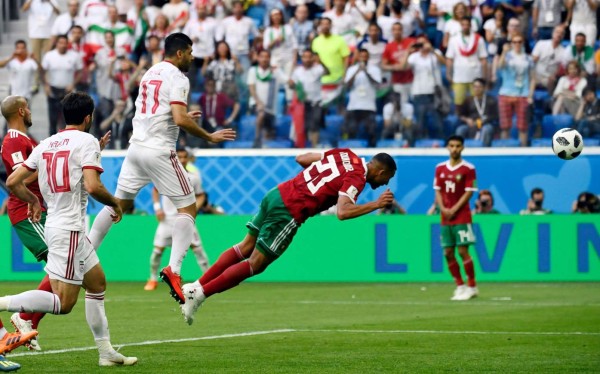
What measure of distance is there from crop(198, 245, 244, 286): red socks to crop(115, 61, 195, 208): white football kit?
2.43 feet

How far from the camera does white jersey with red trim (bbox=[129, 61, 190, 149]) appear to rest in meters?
11.7

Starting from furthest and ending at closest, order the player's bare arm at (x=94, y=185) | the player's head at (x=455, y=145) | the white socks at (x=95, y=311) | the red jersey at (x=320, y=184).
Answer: the player's head at (x=455, y=145)
the red jersey at (x=320, y=184)
the white socks at (x=95, y=311)
the player's bare arm at (x=94, y=185)

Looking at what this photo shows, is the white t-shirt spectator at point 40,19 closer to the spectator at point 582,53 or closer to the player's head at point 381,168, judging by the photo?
the spectator at point 582,53

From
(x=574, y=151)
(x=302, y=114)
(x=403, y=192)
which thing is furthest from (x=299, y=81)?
(x=574, y=151)

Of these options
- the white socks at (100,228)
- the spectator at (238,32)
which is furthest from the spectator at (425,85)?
the white socks at (100,228)

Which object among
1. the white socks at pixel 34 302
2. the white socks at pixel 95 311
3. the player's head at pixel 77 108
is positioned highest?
the player's head at pixel 77 108

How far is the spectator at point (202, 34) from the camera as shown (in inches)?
959

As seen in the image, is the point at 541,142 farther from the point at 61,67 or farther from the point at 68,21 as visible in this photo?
the point at 68,21

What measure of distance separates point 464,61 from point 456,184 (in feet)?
17.6

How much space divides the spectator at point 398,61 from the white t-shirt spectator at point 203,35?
3646mm

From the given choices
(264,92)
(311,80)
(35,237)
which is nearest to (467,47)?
(311,80)

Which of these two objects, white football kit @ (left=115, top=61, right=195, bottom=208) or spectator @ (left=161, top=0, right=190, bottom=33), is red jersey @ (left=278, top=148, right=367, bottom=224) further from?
spectator @ (left=161, top=0, right=190, bottom=33)

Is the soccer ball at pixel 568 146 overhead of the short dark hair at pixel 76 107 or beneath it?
beneath

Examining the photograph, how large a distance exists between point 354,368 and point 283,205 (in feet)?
9.13
